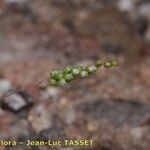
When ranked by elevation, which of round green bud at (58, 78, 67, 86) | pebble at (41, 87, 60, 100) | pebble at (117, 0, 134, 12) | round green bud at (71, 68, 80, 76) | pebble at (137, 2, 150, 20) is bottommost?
round green bud at (58, 78, 67, 86)

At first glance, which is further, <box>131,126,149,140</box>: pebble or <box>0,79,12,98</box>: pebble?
<box>0,79,12,98</box>: pebble

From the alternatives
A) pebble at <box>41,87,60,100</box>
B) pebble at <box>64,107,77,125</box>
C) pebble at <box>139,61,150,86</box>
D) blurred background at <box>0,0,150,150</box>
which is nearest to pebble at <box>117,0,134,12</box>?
blurred background at <box>0,0,150,150</box>

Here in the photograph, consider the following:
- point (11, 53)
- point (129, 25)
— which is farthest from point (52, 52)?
point (129, 25)

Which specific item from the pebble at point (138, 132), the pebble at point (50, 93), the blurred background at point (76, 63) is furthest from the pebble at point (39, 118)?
the pebble at point (138, 132)

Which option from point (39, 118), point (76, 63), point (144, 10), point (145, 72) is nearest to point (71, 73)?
point (39, 118)

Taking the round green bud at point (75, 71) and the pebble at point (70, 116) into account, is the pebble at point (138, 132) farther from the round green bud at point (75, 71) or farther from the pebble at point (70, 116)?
the round green bud at point (75, 71)

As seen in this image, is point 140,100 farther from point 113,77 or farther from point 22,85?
point 22,85

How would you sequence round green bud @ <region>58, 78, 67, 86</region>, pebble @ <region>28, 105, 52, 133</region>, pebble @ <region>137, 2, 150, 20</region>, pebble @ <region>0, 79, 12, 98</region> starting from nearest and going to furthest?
round green bud @ <region>58, 78, 67, 86</region>
pebble @ <region>28, 105, 52, 133</region>
pebble @ <region>0, 79, 12, 98</region>
pebble @ <region>137, 2, 150, 20</region>

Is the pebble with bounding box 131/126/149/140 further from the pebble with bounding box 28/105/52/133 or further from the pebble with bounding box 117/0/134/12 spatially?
the pebble with bounding box 117/0/134/12

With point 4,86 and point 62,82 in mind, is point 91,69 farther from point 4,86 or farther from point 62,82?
point 4,86

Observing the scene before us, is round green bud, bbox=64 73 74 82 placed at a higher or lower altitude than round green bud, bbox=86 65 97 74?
lower
